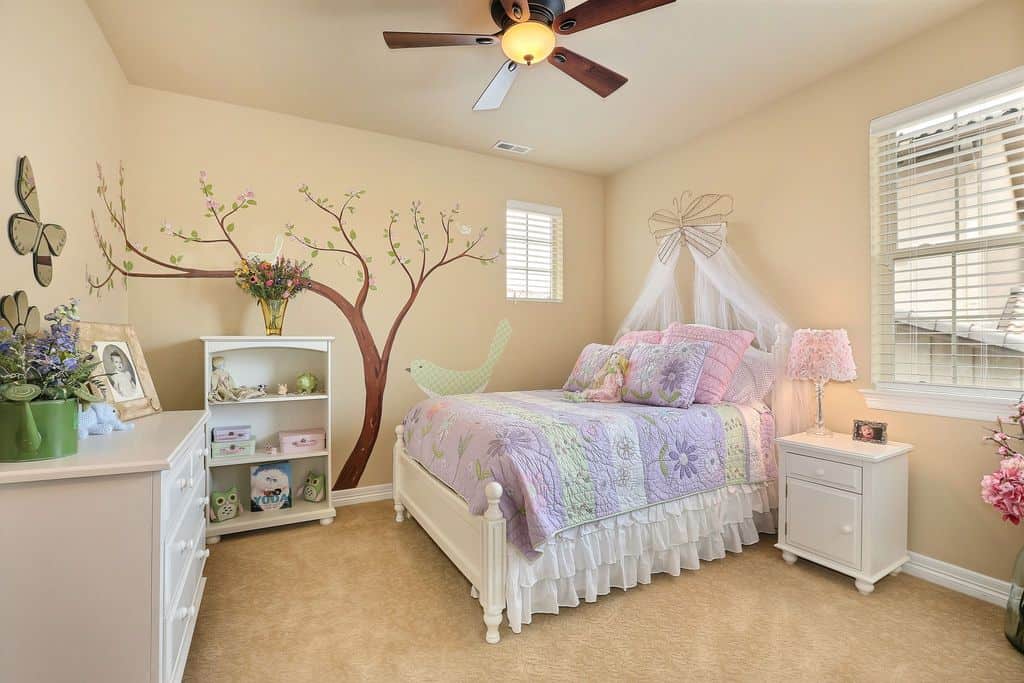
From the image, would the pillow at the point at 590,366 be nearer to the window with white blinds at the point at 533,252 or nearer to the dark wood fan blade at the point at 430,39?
the window with white blinds at the point at 533,252

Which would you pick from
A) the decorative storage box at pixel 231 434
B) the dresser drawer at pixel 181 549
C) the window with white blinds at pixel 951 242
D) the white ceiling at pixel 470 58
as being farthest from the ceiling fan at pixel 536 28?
the decorative storage box at pixel 231 434

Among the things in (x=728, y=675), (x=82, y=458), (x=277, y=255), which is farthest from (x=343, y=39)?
(x=728, y=675)

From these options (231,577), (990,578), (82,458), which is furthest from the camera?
(231,577)

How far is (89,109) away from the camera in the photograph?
2307 mm

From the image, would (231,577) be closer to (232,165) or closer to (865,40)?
(232,165)

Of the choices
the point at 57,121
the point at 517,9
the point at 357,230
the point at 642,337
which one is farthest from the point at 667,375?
the point at 57,121

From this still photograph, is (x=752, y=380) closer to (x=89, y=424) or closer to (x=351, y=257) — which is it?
(x=351, y=257)

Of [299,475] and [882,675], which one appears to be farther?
[299,475]

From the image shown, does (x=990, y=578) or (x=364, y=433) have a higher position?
(x=364, y=433)

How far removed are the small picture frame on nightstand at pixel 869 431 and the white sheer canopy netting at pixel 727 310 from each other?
1.20 feet

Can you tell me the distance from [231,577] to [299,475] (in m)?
0.97

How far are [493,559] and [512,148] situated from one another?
3.13 m

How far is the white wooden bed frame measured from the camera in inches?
76.9

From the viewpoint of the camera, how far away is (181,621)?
165 centimetres
